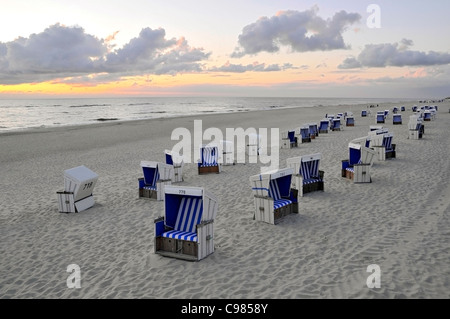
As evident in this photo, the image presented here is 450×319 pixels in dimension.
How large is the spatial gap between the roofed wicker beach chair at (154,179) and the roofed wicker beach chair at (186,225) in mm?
3507

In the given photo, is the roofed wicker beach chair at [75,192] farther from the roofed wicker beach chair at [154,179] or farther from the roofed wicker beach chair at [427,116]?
the roofed wicker beach chair at [427,116]

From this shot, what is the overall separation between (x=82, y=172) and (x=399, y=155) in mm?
13353

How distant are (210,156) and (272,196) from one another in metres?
5.86

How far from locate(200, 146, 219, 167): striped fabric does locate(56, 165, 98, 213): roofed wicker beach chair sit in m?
5.11

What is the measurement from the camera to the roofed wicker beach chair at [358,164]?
12.0m

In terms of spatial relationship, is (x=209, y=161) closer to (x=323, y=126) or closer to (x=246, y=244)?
(x=246, y=244)

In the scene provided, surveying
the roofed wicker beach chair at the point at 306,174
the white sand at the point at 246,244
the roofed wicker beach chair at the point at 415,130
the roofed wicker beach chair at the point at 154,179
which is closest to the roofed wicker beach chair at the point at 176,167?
the white sand at the point at 246,244

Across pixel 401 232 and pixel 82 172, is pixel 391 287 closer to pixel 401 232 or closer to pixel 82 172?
pixel 401 232

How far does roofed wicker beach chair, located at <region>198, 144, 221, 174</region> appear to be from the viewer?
48.0 ft

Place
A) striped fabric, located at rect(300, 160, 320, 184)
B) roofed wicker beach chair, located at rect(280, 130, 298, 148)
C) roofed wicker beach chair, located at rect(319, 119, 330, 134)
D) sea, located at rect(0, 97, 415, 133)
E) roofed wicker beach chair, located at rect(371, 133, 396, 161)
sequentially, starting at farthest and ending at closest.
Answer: sea, located at rect(0, 97, 415, 133) → roofed wicker beach chair, located at rect(319, 119, 330, 134) → roofed wicker beach chair, located at rect(280, 130, 298, 148) → roofed wicker beach chair, located at rect(371, 133, 396, 161) → striped fabric, located at rect(300, 160, 320, 184)

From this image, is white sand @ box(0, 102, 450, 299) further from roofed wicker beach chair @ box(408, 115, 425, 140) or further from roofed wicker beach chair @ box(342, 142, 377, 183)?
roofed wicker beach chair @ box(408, 115, 425, 140)
